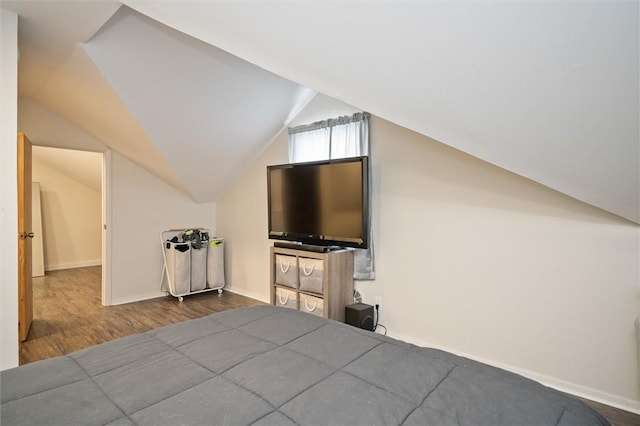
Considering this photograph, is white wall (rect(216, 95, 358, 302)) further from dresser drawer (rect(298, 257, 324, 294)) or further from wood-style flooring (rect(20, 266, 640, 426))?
dresser drawer (rect(298, 257, 324, 294))

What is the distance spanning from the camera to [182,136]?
11.6 ft

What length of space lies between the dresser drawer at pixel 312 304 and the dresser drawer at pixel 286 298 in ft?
0.28

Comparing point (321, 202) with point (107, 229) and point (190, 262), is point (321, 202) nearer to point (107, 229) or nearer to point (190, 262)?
point (190, 262)

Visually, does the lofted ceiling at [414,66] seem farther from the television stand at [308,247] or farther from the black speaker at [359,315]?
the black speaker at [359,315]

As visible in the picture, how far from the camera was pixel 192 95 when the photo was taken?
3.13 metres

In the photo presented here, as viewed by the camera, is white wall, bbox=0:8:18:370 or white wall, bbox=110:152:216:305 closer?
white wall, bbox=0:8:18:370

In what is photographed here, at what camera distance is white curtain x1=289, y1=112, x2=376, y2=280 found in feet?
→ 10.6

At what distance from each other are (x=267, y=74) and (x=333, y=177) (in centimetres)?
122

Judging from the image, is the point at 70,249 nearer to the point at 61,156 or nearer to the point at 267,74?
the point at 61,156

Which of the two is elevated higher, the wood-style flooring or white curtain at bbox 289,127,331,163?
white curtain at bbox 289,127,331,163

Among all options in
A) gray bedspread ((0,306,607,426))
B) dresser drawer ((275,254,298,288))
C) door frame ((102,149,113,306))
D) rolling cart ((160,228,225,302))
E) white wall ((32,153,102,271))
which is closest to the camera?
gray bedspread ((0,306,607,426))

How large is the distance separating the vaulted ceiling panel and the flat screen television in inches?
27.5

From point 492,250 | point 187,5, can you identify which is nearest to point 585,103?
point 492,250

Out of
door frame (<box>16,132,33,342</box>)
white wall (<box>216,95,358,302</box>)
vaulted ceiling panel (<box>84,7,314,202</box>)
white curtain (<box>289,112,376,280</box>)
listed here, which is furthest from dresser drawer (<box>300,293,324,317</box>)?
door frame (<box>16,132,33,342</box>)
